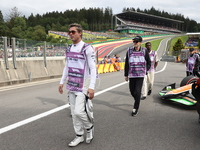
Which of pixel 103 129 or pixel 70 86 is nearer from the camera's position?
pixel 70 86

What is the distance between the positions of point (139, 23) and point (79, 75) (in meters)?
121

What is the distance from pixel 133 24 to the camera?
110 metres

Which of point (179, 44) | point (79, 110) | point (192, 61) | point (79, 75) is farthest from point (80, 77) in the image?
point (179, 44)

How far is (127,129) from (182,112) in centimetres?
196

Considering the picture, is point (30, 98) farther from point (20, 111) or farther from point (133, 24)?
point (133, 24)

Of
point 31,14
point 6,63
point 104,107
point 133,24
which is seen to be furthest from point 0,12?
point 104,107

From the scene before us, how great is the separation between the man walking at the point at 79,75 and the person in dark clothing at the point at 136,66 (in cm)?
202

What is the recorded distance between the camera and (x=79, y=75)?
116 inches

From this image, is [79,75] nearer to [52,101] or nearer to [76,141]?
[76,141]

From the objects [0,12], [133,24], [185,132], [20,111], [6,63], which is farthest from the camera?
[133,24]

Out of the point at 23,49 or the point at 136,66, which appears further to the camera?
the point at 23,49

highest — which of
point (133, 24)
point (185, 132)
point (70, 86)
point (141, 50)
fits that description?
point (133, 24)

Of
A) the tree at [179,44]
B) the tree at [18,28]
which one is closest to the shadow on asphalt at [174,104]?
the tree at [179,44]

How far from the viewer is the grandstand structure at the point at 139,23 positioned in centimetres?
10917
